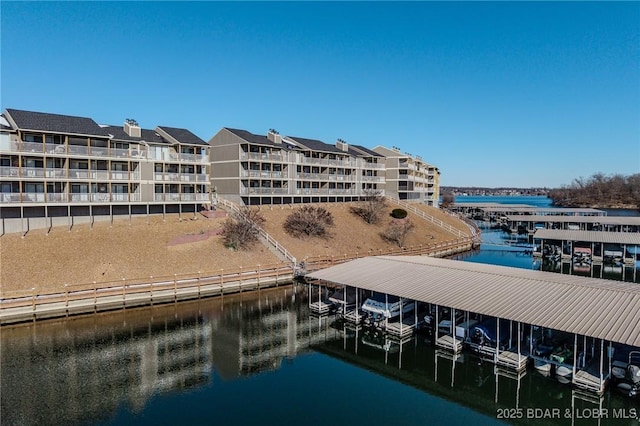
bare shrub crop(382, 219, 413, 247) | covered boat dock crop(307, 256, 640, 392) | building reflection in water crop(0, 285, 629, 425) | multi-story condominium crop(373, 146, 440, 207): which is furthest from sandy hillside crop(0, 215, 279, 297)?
multi-story condominium crop(373, 146, 440, 207)

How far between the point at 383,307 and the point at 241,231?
18721mm

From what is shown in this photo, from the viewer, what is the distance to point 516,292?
21297mm

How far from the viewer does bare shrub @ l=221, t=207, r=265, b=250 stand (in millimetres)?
38775

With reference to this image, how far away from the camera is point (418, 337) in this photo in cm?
2394

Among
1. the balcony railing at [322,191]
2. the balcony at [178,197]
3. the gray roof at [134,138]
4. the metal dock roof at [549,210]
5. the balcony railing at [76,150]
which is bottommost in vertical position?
the metal dock roof at [549,210]

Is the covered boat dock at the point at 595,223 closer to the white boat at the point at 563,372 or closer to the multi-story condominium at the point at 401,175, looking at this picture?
the multi-story condominium at the point at 401,175

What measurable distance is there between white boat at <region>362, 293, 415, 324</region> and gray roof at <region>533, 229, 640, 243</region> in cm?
2830

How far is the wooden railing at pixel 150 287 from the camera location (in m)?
26.3

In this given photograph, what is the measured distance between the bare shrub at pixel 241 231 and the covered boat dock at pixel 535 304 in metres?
15.1

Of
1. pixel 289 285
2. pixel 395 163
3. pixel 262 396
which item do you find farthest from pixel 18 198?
pixel 395 163

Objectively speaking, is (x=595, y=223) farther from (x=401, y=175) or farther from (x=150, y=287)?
(x=150, y=287)

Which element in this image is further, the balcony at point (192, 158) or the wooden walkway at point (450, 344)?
the balcony at point (192, 158)

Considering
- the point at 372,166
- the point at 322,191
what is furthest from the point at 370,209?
the point at 372,166

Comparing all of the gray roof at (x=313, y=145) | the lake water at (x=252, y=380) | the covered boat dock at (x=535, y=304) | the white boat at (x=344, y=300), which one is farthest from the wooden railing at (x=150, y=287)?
the gray roof at (x=313, y=145)
